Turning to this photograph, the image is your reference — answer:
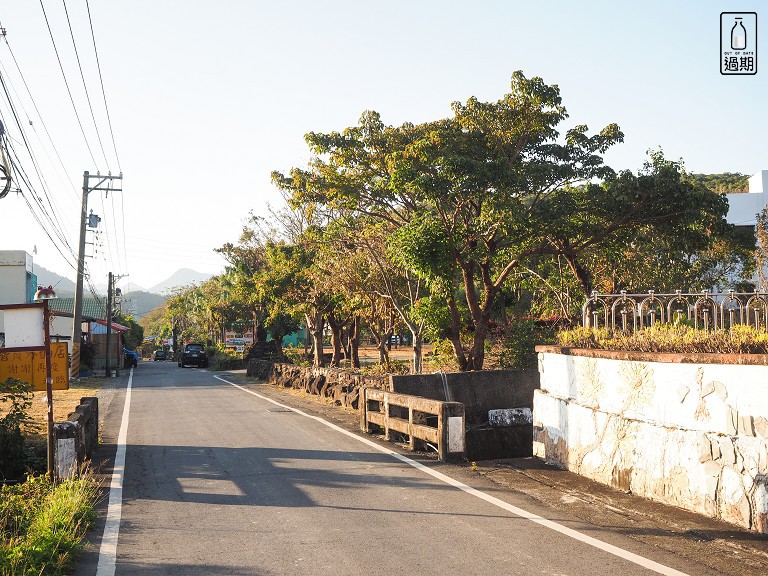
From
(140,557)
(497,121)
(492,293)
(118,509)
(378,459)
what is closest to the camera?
(140,557)

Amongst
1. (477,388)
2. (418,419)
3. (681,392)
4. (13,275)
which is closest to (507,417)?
(477,388)

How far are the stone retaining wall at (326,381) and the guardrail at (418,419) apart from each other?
1.72 m

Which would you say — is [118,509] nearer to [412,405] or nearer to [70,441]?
[70,441]

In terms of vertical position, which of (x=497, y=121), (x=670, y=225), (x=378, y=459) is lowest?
(x=378, y=459)

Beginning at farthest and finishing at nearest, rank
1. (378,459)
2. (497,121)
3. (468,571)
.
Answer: (497,121) < (378,459) < (468,571)

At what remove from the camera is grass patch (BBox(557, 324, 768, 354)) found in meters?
7.34

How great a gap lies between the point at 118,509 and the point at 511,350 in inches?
551

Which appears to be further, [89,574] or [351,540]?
[351,540]

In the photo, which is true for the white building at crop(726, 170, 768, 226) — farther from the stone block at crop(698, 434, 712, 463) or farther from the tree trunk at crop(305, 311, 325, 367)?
the stone block at crop(698, 434, 712, 463)

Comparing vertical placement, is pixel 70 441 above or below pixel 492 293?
below

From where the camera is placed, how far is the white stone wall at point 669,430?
6.93m

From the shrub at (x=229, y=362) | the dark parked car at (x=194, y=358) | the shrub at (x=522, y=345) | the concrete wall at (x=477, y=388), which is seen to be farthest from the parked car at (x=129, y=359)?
the concrete wall at (x=477, y=388)

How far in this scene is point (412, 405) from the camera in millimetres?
12141

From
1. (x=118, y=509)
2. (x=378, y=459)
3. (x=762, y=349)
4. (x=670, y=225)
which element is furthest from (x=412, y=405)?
(x=670, y=225)
